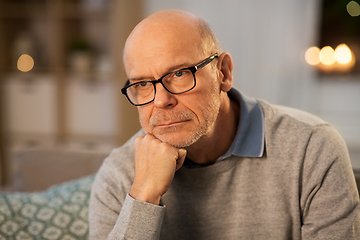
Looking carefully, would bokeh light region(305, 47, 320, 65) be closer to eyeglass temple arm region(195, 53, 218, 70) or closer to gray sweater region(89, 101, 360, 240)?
gray sweater region(89, 101, 360, 240)

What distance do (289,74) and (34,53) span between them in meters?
2.49

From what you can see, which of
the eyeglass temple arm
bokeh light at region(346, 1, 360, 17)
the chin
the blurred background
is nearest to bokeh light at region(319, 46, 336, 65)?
the blurred background

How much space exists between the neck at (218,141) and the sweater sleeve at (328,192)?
0.81 feet

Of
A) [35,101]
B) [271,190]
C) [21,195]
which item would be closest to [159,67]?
[271,190]

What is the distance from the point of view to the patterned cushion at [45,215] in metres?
1.20

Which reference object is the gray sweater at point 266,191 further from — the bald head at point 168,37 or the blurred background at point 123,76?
the blurred background at point 123,76

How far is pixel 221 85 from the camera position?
108 centimetres

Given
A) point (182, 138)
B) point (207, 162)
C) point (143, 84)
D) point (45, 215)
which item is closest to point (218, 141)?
point (207, 162)

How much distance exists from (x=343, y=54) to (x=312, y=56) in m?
0.26

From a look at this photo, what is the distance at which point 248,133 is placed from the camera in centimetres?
108

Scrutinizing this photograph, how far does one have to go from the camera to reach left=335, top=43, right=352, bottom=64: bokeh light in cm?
307

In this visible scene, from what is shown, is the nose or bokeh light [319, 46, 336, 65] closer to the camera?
the nose

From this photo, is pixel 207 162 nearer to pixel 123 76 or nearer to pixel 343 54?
pixel 123 76

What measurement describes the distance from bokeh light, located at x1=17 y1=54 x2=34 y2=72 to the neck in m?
2.85
